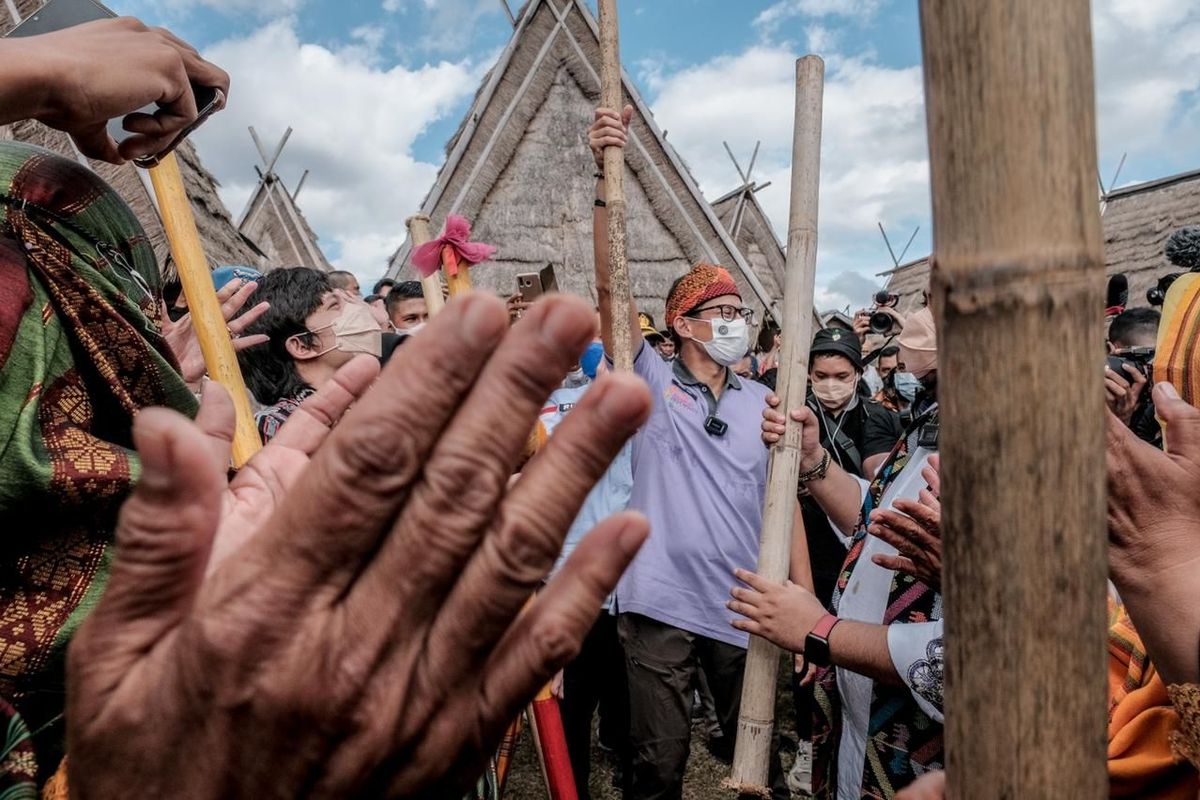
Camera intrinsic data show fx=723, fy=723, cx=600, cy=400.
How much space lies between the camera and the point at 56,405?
112 cm

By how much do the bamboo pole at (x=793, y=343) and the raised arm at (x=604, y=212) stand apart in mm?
600

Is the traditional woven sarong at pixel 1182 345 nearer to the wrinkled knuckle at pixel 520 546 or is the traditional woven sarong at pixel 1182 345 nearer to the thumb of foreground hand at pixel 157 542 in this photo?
the wrinkled knuckle at pixel 520 546

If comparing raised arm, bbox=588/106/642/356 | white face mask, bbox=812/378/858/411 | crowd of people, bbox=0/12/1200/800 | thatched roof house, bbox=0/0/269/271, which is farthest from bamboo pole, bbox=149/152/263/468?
white face mask, bbox=812/378/858/411

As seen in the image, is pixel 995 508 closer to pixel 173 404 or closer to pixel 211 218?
pixel 173 404

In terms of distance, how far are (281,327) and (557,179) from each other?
6.09 metres

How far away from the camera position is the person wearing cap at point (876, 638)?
6.05ft

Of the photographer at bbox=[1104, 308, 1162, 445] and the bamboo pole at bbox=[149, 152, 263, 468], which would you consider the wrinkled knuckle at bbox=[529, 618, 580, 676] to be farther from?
the photographer at bbox=[1104, 308, 1162, 445]

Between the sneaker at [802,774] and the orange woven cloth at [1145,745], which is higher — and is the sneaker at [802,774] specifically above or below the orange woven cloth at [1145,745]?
below

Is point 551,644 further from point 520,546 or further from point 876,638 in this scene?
point 876,638

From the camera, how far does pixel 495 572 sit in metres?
0.72

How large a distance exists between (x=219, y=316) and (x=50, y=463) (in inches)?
26.5

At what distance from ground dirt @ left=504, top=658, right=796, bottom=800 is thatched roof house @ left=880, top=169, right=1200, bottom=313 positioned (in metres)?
11.7

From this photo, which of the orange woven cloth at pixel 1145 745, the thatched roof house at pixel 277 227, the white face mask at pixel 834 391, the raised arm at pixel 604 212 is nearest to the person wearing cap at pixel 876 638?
the orange woven cloth at pixel 1145 745

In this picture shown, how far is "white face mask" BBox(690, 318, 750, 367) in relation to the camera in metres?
3.69
